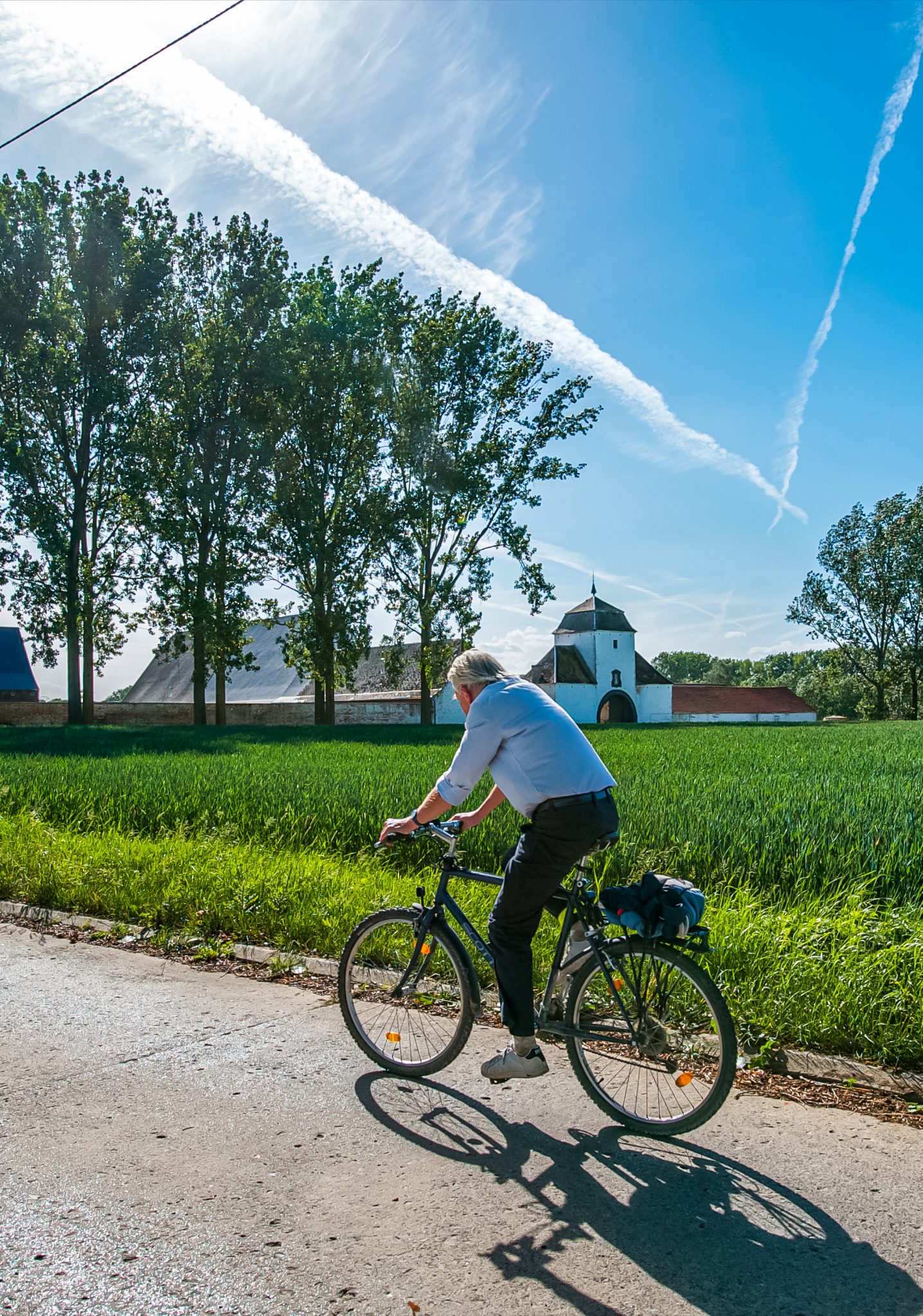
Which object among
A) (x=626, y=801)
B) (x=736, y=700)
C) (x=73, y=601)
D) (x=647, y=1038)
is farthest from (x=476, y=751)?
(x=736, y=700)

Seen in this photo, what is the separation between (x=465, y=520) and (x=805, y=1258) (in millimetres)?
36010

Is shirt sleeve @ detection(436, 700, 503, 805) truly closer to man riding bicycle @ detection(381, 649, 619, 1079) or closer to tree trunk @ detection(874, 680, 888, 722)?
man riding bicycle @ detection(381, 649, 619, 1079)

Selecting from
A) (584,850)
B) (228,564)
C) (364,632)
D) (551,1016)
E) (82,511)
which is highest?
(82,511)

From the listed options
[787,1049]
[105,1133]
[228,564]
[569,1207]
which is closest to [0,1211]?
[105,1133]

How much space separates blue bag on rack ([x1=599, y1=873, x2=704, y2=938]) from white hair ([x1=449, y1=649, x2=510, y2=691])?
1.01 metres

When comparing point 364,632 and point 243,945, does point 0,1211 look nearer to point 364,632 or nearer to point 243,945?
point 243,945

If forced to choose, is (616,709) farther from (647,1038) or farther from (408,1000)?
(647,1038)

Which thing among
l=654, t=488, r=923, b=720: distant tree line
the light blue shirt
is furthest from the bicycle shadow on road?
l=654, t=488, r=923, b=720: distant tree line

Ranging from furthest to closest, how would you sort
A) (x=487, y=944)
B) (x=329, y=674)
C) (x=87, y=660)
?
(x=87, y=660), (x=329, y=674), (x=487, y=944)

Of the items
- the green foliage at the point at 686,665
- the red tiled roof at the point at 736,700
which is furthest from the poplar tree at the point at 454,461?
the green foliage at the point at 686,665

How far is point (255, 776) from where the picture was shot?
514 inches

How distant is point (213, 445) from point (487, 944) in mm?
33755

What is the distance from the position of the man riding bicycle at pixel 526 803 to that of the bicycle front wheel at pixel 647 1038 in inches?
7.9

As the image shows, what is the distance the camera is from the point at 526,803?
3.77 metres
